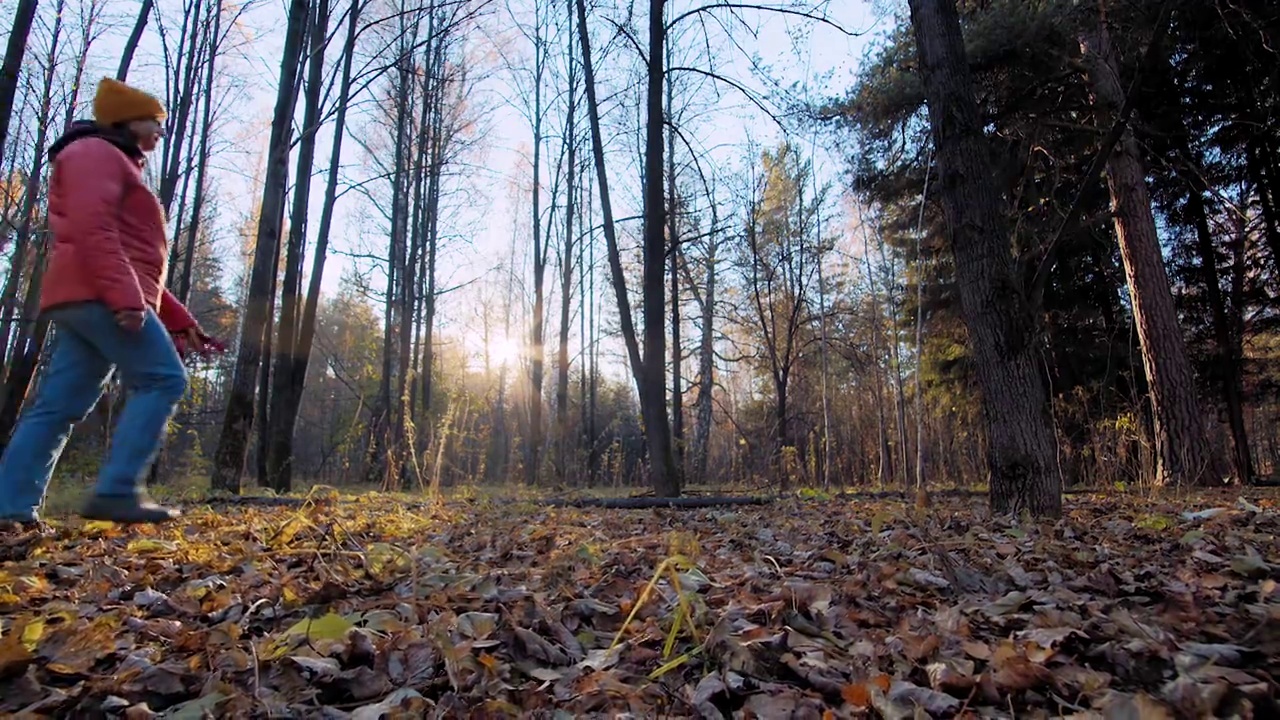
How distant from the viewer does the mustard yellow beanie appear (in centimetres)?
252

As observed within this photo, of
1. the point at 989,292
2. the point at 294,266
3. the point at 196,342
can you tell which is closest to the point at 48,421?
the point at 196,342

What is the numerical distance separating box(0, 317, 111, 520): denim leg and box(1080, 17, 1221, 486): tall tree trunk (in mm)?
8159

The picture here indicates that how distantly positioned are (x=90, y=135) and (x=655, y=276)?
185 inches

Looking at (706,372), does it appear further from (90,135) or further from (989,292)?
(90,135)

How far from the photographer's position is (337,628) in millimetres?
1351

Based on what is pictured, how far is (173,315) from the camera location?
296 centimetres

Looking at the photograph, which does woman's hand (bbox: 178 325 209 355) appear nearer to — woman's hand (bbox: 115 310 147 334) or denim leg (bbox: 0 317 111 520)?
denim leg (bbox: 0 317 111 520)

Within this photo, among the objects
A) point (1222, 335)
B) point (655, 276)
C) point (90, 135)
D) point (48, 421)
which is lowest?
point (48, 421)

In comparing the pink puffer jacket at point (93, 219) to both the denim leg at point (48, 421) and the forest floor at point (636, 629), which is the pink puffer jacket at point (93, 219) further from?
the forest floor at point (636, 629)

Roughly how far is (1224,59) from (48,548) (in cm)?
1302

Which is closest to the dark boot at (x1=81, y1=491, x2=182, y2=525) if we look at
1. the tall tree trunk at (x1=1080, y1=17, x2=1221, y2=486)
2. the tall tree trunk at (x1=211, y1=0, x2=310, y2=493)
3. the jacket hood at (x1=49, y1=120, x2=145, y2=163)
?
the jacket hood at (x1=49, y1=120, x2=145, y2=163)

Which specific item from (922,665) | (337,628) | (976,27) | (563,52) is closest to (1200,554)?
(922,665)

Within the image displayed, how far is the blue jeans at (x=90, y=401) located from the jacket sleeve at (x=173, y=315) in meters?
0.36

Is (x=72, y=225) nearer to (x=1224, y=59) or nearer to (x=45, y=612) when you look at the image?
(x=45, y=612)
